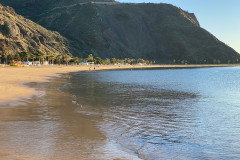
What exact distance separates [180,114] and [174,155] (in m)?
9.43

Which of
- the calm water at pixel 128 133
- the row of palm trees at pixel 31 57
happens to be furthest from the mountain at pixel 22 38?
the calm water at pixel 128 133

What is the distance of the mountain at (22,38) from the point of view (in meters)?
140

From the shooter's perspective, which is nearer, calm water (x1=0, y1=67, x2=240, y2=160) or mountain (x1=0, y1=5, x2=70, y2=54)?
calm water (x1=0, y1=67, x2=240, y2=160)

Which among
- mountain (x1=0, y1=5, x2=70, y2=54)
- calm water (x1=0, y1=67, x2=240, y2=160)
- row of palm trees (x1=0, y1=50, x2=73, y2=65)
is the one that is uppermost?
mountain (x1=0, y1=5, x2=70, y2=54)

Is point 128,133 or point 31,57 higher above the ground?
point 31,57

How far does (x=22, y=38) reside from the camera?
15100 cm

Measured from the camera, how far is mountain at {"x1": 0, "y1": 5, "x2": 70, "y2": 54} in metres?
140

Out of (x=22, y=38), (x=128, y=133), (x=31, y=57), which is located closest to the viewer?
(x=128, y=133)

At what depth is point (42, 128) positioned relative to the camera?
40.8ft

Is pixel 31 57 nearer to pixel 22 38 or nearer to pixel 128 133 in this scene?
pixel 22 38

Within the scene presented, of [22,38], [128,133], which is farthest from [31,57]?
[128,133]

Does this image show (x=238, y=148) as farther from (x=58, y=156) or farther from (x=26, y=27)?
(x=26, y=27)

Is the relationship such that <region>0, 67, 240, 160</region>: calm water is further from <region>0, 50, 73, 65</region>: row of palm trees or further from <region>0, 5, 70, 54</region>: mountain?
<region>0, 5, 70, 54</region>: mountain

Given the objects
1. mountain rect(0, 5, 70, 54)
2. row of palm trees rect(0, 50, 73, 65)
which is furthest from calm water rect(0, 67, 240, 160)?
mountain rect(0, 5, 70, 54)
